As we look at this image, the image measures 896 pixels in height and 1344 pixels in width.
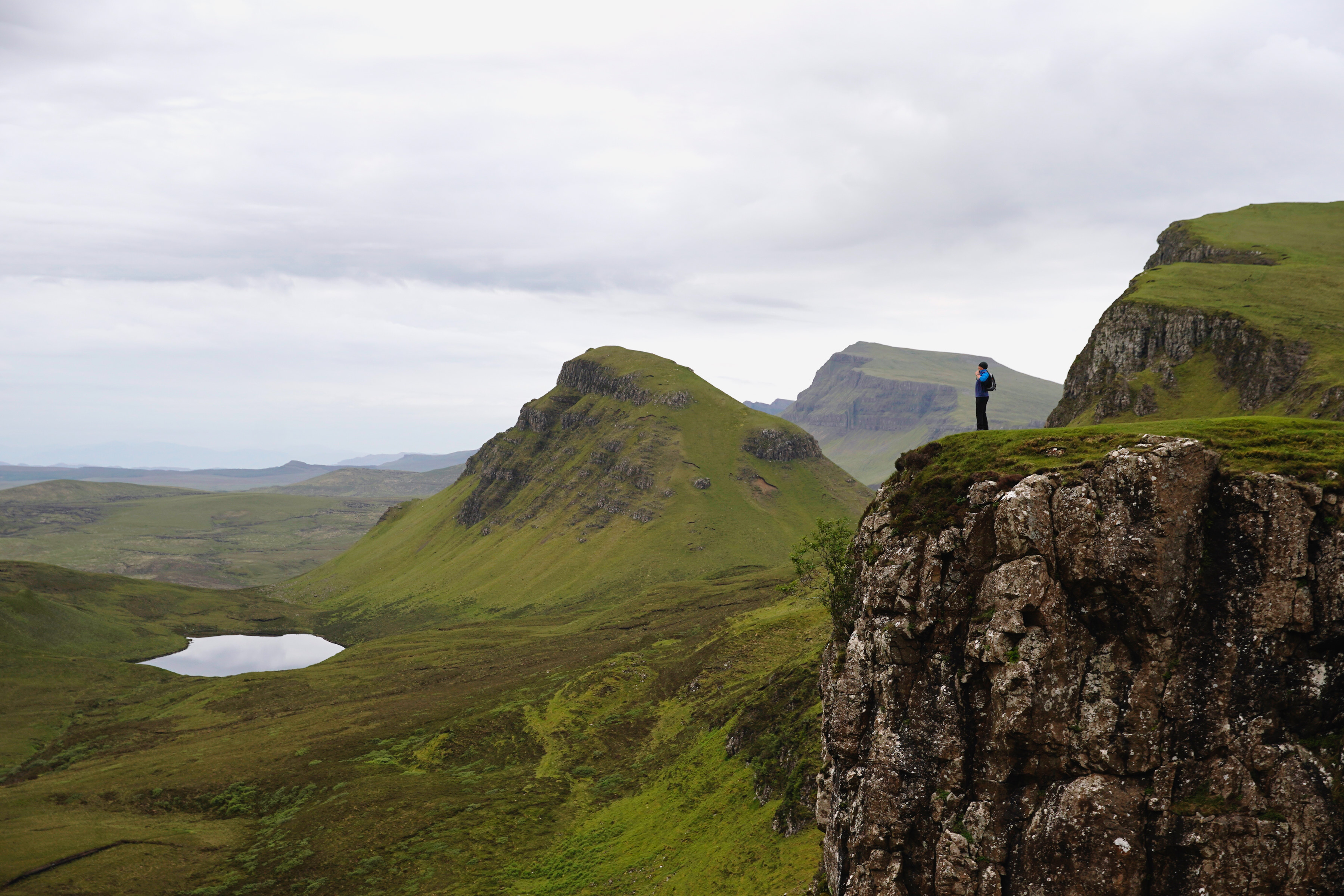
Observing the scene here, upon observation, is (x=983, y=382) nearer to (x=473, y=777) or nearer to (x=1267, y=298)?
(x=473, y=777)

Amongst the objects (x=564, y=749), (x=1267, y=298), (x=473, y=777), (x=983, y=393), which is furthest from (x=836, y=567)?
(x=1267, y=298)

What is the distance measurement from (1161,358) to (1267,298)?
77.5 feet

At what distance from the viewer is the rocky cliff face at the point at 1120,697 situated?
2572cm

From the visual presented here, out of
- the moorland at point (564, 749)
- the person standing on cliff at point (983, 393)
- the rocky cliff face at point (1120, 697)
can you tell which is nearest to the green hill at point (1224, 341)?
the moorland at point (564, 749)

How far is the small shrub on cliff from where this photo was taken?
4188 cm

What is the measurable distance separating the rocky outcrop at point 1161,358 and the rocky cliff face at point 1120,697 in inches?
4066

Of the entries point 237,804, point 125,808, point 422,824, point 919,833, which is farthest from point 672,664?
point 919,833

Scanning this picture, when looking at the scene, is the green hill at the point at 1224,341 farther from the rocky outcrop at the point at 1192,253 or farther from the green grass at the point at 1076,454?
the green grass at the point at 1076,454

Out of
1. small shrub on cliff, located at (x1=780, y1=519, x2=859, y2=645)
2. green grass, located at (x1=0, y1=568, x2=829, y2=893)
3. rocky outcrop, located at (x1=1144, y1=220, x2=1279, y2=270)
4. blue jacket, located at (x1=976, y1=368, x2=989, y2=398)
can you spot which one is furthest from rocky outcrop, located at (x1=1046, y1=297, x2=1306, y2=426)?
blue jacket, located at (x1=976, y1=368, x2=989, y2=398)

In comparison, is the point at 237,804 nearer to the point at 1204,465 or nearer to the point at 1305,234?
the point at 1204,465

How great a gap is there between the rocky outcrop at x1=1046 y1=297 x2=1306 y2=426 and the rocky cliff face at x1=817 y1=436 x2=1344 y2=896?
10328 centimetres

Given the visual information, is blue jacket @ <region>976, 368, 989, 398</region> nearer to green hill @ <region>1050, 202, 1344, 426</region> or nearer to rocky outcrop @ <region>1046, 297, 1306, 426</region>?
green hill @ <region>1050, 202, 1344, 426</region>

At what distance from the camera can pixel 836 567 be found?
6488 cm

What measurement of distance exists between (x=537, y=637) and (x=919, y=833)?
179 meters
